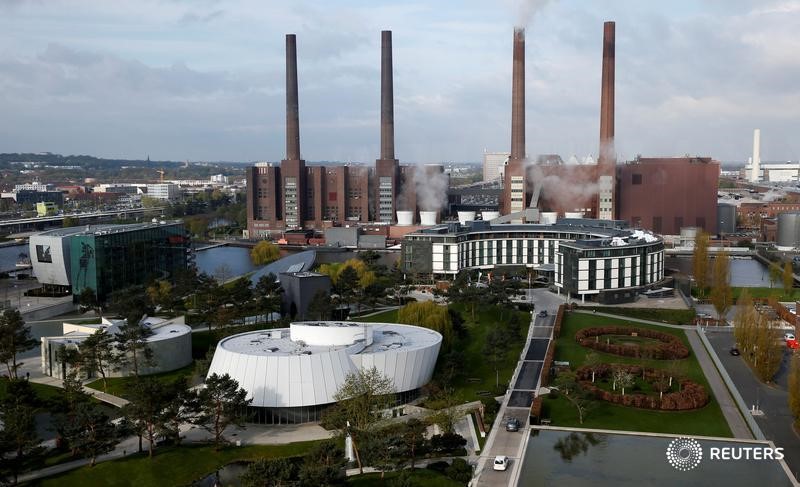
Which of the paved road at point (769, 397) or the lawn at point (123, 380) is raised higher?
the paved road at point (769, 397)

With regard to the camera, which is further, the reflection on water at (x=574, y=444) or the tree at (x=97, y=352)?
the tree at (x=97, y=352)

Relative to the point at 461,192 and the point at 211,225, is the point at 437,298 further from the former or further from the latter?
the point at 211,225

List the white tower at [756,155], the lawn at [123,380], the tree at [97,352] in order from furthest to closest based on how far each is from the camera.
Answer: the white tower at [756,155] < the tree at [97,352] < the lawn at [123,380]

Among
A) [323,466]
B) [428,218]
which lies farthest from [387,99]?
[323,466]

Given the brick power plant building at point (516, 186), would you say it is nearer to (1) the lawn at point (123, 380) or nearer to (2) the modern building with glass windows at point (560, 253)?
(2) the modern building with glass windows at point (560, 253)

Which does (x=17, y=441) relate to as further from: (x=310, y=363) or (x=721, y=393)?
(x=721, y=393)

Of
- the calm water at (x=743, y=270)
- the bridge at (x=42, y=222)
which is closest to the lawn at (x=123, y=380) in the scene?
Result: the calm water at (x=743, y=270)
